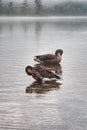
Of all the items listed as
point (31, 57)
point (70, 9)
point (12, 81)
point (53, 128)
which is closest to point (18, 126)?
point (53, 128)

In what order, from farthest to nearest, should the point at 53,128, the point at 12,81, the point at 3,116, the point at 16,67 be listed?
1. the point at 16,67
2. the point at 12,81
3. the point at 3,116
4. the point at 53,128

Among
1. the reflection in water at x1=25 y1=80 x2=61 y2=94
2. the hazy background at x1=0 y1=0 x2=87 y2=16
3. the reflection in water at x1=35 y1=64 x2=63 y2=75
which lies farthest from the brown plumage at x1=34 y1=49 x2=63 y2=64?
the hazy background at x1=0 y1=0 x2=87 y2=16

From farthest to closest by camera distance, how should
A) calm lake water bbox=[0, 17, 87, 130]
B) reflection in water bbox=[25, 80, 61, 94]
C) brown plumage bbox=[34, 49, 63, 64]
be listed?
brown plumage bbox=[34, 49, 63, 64] → reflection in water bbox=[25, 80, 61, 94] → calm lake water bbox=[0, 17, 87, 130]

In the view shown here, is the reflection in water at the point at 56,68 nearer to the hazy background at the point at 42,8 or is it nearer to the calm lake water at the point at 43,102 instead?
the calm lake water at the point at 43,102

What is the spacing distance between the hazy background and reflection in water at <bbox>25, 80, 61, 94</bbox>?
77440mm

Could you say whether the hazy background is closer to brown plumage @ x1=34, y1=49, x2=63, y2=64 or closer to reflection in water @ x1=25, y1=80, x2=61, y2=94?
brown plumage @ x1=34, y1=49, x2=63, y2=64

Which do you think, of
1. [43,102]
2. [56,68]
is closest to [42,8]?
[56,68]

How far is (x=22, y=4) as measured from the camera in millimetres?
97688

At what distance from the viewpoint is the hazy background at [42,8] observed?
95.9 meters

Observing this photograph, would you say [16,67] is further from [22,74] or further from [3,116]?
[3,116]

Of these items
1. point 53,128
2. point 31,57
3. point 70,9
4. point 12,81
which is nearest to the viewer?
point 53,128

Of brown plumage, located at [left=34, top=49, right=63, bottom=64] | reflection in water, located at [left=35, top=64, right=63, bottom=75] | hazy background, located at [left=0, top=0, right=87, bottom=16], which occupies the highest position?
brown plumage, located at [left=34, top=49, right=63, bottom=64]

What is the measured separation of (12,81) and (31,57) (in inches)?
225

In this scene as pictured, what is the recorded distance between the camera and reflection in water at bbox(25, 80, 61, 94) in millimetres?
12086
